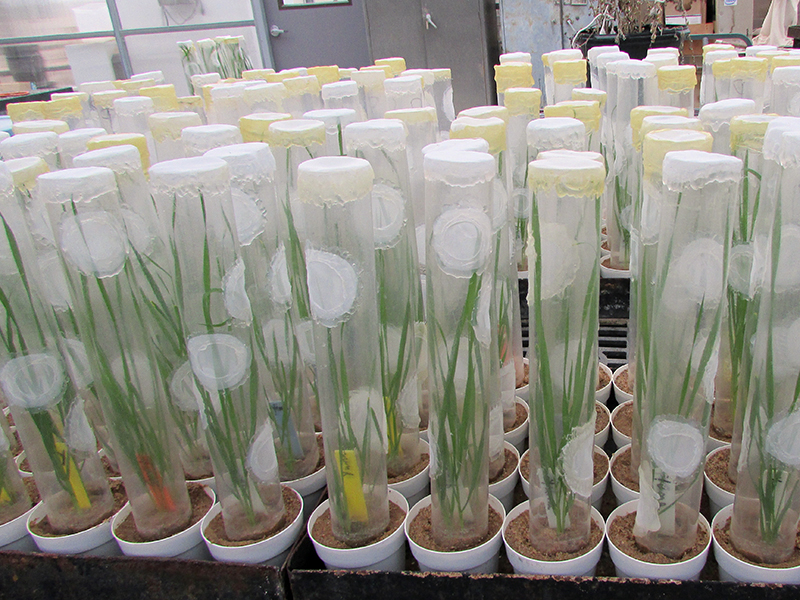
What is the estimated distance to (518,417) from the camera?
979mm

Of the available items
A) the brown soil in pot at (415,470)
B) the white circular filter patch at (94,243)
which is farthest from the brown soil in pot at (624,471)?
the white circular filter patch at (94,243)

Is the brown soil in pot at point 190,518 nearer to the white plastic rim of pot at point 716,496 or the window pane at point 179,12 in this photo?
the white plastic rim of pot at point 716,496

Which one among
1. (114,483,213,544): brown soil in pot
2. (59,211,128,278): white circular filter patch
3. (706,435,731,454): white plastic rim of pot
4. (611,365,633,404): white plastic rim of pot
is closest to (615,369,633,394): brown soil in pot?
(611,365,633,404): white plastic rim of pot

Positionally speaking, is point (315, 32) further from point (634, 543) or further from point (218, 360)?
point (634, 543)

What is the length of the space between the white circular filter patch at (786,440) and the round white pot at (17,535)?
0.93m

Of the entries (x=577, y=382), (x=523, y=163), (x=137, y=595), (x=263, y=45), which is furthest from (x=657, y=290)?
(x=263, y=45)

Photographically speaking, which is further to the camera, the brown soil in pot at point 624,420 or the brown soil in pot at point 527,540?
the brown soil in pot at point 624,420

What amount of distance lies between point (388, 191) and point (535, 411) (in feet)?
1.03

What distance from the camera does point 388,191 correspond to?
2.57 feet

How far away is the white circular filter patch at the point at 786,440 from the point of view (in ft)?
2.22

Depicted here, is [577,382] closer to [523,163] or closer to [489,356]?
[489,356]

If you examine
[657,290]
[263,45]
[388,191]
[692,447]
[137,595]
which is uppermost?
→ [263,45]

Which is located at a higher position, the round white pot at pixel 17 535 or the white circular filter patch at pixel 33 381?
the white circular filter patch at pixel 33 381

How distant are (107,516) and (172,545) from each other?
0.14 m
